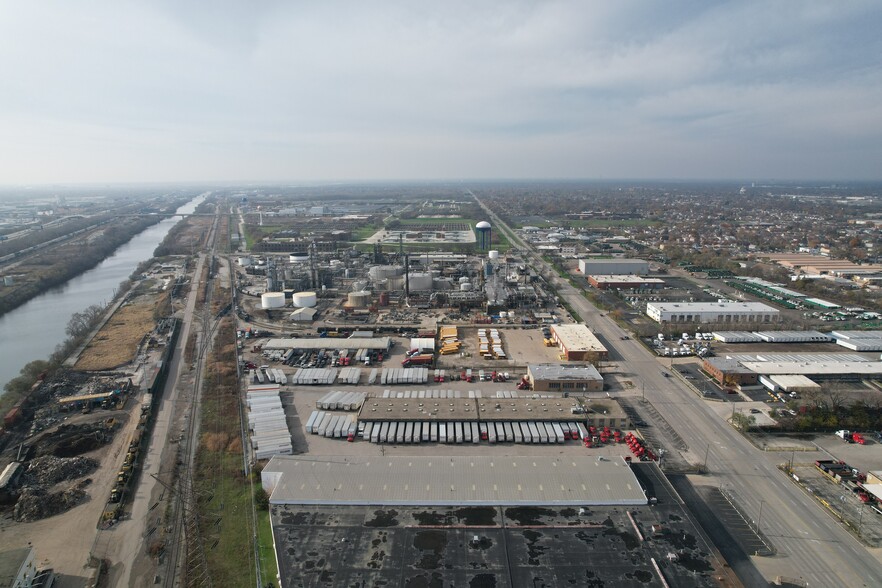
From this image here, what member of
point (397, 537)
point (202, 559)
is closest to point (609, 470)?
point (397, 537)

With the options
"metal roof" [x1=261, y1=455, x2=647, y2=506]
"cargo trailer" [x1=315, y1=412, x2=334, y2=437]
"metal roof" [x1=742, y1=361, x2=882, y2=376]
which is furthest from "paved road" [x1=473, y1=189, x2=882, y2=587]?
"cargo trailer" [x1=315, y1=412, x2=334, y2=437]

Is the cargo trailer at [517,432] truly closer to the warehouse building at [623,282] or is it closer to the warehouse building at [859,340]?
the warehouse building at [859,340]

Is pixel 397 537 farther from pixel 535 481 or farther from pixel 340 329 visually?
A: pixel 340 329

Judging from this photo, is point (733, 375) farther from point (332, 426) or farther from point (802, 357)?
point (332, 426)

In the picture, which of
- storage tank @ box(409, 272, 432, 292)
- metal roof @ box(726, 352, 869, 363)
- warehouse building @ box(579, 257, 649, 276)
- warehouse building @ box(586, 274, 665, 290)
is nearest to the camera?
metal roof @ box(726, 352, 869, 363)

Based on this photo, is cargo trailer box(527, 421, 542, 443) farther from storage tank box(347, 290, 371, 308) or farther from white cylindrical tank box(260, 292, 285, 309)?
white cylindrical tank box(260, 292, 285, 309)

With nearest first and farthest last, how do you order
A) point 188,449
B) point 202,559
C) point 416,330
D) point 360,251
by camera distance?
point 202,559
point 188,449
point 416,330
point 360,251

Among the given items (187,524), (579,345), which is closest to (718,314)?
(579,345)
